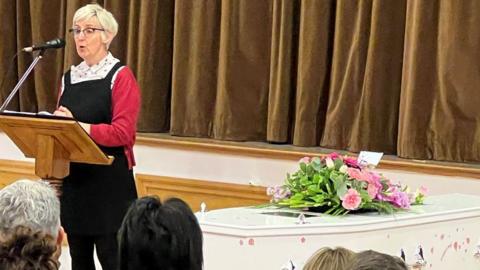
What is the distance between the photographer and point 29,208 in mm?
2008

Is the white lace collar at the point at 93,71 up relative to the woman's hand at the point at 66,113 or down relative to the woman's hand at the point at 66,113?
up

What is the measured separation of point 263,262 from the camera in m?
2.86

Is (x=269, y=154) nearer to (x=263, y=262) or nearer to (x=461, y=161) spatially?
(x=461, y=161)

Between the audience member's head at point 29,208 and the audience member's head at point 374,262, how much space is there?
691 mm

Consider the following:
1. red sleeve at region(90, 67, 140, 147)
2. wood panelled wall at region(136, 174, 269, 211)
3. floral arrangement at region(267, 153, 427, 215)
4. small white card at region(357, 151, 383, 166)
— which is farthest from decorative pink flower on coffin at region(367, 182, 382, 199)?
wood panelled wall at region(136, 174, 269, 211)

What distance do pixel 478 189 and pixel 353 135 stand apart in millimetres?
720

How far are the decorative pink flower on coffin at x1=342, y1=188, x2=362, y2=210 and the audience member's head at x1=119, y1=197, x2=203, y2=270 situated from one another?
1.32 metres

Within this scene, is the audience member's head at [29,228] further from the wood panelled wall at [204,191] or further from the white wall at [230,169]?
the wood panelled wall at [204,191]

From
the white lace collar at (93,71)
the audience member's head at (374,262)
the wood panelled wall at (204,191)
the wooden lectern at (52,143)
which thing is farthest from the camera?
the wood panelled wall at (204,191)

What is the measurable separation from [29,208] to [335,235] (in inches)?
49.1

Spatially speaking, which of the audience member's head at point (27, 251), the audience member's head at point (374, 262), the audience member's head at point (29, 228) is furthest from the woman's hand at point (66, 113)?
the audience member's head at point (374, 262)

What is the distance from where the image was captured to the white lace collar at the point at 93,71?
3.68 metres

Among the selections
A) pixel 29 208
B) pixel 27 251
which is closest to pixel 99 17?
pixel 29 208

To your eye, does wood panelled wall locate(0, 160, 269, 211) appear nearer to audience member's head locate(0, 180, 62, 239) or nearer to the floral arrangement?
the floral arrangement
